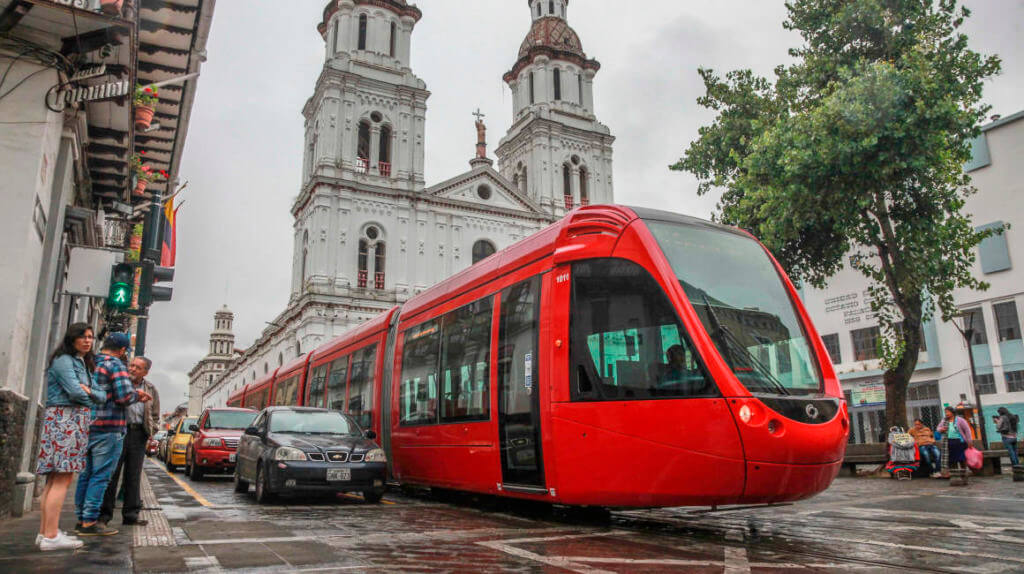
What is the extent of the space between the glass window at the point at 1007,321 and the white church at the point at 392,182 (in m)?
24.6

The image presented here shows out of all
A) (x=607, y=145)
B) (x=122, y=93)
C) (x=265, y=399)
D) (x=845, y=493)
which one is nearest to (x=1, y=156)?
(x=122, y=93)

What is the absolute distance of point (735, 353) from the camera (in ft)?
20.2

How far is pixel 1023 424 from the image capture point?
24.7 metres

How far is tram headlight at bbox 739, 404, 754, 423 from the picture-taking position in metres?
5.78

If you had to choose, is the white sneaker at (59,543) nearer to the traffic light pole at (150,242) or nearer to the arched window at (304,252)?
the traffic light pole at (150,242)

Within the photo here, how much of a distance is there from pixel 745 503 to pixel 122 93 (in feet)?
25.5

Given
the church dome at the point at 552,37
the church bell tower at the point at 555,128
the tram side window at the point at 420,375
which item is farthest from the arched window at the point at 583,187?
the tram side window at the point at 420,375

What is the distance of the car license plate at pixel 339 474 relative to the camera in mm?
9352

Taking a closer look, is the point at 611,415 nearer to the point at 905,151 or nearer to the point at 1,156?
the point at 1,156

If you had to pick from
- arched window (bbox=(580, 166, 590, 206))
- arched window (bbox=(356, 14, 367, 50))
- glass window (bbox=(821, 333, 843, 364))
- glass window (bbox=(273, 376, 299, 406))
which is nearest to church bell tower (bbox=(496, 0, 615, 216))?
arched window (bbox=(580, 166, 590, 206))

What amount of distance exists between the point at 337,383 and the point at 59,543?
10.0 meters

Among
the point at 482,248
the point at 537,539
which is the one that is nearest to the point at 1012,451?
the point at 537,539

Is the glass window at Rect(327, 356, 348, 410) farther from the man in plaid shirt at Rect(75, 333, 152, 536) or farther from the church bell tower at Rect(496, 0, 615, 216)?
the church bell tower at Rect(496, 0, 615, 216)

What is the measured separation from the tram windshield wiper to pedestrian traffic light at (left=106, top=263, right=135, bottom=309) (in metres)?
7.60
